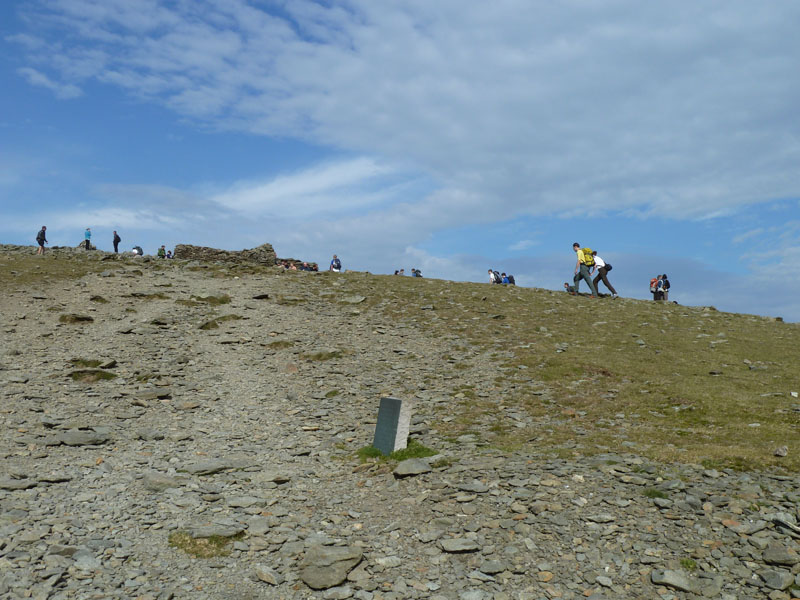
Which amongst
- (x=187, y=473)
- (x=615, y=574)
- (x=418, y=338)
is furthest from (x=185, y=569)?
(x=418, y=338)

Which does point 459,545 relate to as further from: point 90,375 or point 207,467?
point 90,375

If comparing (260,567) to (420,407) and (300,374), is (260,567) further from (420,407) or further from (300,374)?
(300,374)

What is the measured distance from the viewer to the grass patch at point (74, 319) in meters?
27.6

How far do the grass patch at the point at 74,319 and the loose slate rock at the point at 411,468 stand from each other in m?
20.6

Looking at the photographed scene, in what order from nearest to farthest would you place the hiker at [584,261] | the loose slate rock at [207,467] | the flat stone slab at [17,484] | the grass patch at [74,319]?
the flat stone slab at [17,484], the loose slate rock at [207,467], the grass patch at [74,319], the hiker at [584,261]

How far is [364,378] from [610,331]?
43.5 ft

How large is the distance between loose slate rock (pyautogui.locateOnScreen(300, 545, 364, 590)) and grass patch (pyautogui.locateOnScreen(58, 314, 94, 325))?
72.7 feet

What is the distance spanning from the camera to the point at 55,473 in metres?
13.8

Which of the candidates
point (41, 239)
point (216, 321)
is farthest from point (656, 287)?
point (41, 239)

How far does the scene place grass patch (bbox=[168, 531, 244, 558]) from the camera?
422 inches

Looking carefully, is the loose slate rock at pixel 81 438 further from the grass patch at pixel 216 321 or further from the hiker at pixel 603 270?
the hiker at pixel 603 270

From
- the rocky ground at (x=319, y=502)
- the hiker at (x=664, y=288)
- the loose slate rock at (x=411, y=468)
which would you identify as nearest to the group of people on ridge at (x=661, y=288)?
the hiker at (x=664, y=288)

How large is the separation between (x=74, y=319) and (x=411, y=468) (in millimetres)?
21271

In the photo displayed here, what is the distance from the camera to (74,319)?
27719mm
